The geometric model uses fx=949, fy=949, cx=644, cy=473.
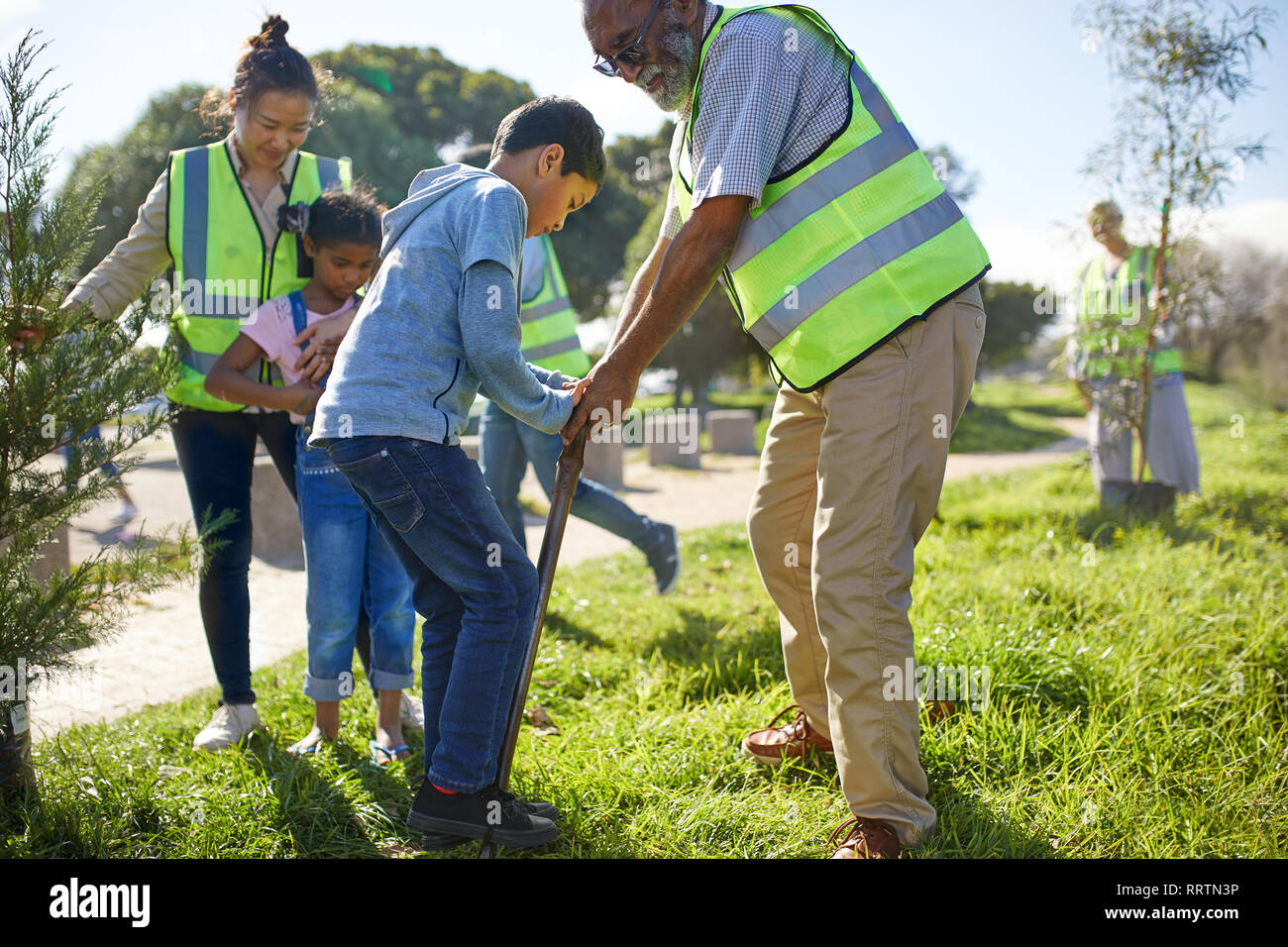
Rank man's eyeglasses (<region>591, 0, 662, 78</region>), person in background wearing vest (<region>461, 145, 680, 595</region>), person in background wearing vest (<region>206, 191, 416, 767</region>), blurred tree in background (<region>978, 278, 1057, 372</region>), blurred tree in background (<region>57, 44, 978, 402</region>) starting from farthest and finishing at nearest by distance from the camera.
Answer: blurred tree in background (<region>978, 278, 1057, 372</region>) → blurred tree in background (<region>57, 44, 978, 402</region>) → person in background wearing vest (<region>461, 145, 680, 595</region>) → person in background wearing vest (<region>206, 191, 416, 767</region>) → man's eyeglasses (<region>591, 0, 662, 78</region>)

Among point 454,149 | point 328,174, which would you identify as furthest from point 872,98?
point 454,149

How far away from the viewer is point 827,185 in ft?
7.45

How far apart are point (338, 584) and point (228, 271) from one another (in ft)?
3.53

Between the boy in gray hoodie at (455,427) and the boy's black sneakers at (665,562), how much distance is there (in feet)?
7.97

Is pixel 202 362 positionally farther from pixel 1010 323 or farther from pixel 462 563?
pixel 1010 323

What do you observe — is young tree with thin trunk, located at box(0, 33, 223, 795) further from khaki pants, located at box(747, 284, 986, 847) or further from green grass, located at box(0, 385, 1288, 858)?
khaki pants, located at box(747, 284, 986, 847)

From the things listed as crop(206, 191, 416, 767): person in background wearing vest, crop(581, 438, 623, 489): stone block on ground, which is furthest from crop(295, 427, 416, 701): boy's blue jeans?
crop(581, 438, 623, 489): stone block on ground

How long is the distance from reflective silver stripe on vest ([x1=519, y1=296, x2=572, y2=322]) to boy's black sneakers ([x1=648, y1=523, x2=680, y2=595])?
3.93 ft

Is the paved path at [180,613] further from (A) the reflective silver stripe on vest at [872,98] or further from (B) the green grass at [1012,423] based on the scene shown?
(B) the green grass at [1012,423]

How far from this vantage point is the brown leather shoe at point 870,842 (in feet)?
7.36

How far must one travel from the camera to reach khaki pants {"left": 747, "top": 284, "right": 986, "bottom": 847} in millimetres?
2262

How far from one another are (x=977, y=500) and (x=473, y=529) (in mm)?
6124

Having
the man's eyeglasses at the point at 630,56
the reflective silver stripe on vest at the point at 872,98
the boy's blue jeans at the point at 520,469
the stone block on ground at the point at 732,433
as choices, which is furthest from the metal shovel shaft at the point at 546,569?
the stone block on ground at the point at 732,433
